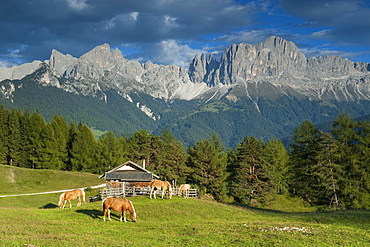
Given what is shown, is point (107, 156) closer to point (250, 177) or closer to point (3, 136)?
point (3, 136)

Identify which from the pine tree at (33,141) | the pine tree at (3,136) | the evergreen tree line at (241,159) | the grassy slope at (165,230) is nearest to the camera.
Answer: the grassy slope at (165,230)

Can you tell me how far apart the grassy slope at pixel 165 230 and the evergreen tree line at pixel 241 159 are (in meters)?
30.4

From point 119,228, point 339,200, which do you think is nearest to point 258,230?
point 119,228

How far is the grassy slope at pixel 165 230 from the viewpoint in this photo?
70.2 ft

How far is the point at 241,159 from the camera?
75500mm

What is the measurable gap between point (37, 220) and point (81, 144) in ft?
253

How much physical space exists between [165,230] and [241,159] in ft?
168

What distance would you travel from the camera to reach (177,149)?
8969 centimetres

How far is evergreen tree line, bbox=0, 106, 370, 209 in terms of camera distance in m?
64.2

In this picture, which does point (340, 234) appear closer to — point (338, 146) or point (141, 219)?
point (141, 219)

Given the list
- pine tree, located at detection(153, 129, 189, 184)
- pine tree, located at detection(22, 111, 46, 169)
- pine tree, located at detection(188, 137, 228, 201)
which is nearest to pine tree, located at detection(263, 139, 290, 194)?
pine tree, located at detection(188, 137, 228, 201)

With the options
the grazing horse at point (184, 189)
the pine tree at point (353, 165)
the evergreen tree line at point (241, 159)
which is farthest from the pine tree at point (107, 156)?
the pine tree at point (353, 165)

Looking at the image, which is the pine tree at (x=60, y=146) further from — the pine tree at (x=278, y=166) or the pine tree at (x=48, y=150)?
the pine tree at (x=278, y=166)

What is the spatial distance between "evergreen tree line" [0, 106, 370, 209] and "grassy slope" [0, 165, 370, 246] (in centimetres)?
3042
